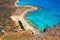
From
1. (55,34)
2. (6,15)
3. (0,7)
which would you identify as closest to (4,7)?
(0,7)

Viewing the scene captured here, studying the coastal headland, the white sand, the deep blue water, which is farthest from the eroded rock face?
the deep blue water

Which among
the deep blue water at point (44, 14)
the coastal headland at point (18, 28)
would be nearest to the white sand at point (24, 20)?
the coastal headland at point (18, 28)

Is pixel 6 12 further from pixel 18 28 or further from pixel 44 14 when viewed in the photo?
pixel 44 14

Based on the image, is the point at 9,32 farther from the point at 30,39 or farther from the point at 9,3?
the point at 9,3

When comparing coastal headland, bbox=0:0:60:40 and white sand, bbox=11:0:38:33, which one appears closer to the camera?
coastal headland, bbox=0:0:60:40

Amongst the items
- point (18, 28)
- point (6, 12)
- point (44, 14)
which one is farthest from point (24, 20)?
point (6, 12)

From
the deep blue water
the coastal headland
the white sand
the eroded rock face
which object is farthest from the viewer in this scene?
the deep blue water

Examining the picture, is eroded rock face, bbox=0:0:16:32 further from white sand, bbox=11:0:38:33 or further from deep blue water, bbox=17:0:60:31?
deep blue water, bbox=17:0:60:31

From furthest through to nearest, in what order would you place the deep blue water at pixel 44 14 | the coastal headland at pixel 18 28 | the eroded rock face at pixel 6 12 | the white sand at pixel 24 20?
1. the deep blue water at pixel 44 14
2. the eroded rock face at pixel 6 12
3. the white sand at pixel 24 20
4. the coastal headland at pixel 18 28

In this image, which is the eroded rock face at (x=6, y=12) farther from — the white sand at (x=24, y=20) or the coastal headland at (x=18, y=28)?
the white sand at (x=24, y=20)
